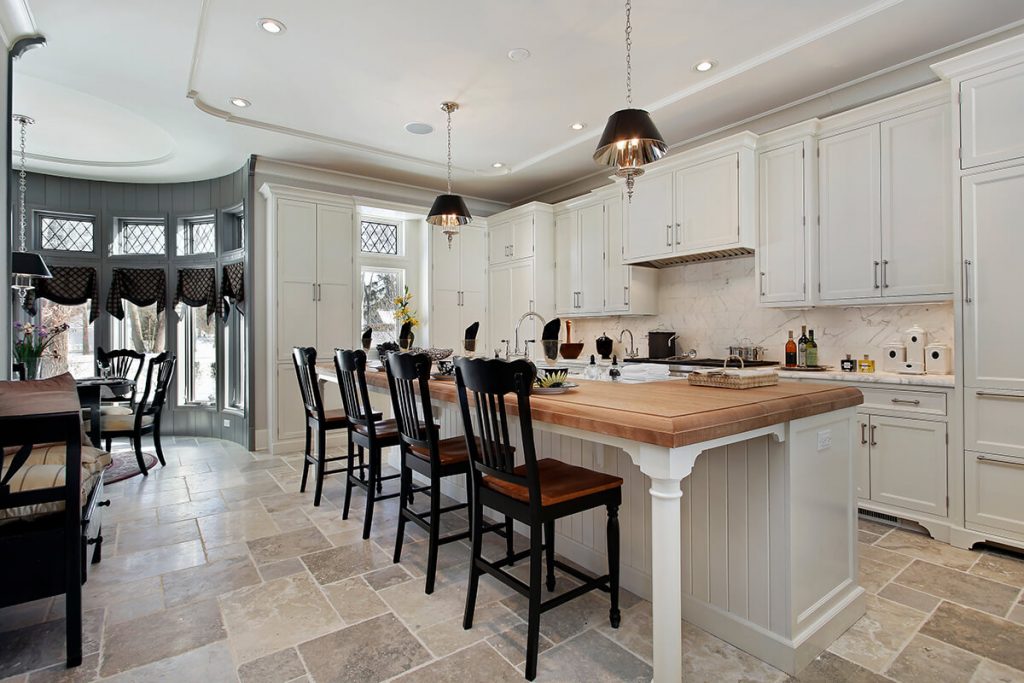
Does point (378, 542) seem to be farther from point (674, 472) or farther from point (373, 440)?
point (674, 472)

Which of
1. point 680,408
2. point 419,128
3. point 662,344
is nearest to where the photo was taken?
point 680,408

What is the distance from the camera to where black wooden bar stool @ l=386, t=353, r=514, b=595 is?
2268mm

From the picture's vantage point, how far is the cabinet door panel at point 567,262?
18.4ft

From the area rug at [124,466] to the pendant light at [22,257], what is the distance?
1.69m

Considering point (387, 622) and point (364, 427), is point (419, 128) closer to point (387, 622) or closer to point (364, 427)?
point (364, 427)

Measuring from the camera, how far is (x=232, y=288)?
5574mm

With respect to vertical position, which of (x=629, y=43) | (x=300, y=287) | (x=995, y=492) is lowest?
(x=995, y=492)

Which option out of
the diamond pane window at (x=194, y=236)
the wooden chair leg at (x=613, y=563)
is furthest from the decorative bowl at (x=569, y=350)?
the diamond pane window at (x=194, y=236)

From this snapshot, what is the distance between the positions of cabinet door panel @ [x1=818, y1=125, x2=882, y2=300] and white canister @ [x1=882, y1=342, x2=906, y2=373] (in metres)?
0.36

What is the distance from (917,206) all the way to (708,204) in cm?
137

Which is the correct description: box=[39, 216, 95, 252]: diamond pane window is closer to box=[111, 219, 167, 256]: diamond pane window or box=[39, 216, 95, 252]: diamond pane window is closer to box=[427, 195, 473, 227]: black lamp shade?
box=[111, 219, 167, 256]: diamond pane window

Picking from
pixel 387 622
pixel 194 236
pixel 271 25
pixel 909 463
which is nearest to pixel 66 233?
pixel 194 236

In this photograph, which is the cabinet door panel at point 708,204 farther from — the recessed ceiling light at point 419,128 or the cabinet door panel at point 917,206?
the recessed ceiling light at point 419,128

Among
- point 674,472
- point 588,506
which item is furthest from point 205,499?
point 674,472
